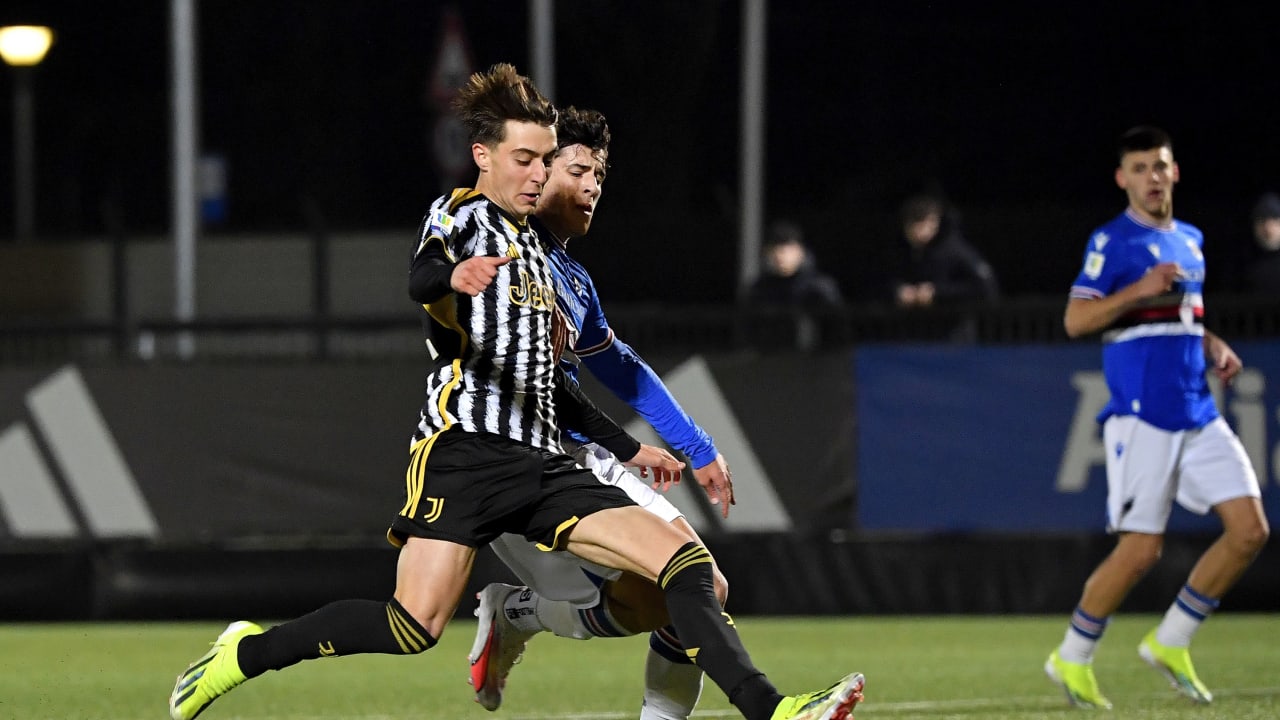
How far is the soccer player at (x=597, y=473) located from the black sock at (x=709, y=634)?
30 centimetres

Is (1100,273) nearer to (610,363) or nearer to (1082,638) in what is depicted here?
(1082,638)

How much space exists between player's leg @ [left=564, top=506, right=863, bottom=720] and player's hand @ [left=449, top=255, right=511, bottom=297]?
828 millimetres

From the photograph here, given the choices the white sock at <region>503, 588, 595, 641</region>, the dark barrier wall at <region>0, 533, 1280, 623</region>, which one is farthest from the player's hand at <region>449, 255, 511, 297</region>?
the dark barrier wall at <region>0, 533, 1280, 623</region>

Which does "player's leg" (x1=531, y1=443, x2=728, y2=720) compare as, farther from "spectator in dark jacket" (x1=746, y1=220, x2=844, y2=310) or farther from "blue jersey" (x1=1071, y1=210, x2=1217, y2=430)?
"spectator in dark jacket" (x1=746, y1=220, x2=844, y2=310)

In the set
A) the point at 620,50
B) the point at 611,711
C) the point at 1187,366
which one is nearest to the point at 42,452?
the point at 611,711

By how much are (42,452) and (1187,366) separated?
6665mm

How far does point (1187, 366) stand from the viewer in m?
8.52

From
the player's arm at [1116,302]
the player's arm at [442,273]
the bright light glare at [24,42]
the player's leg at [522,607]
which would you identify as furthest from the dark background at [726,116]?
the player's arm at [442,273]

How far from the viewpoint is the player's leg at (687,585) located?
5762 mm

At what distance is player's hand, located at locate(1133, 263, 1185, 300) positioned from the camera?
8.03 meters

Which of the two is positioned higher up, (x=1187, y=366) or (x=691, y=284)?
(x=1187, y=366)

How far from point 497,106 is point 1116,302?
2992 mm

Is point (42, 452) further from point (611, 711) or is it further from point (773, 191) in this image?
point (773, 191)

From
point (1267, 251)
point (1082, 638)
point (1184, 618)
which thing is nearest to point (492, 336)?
point (1082, 638)
